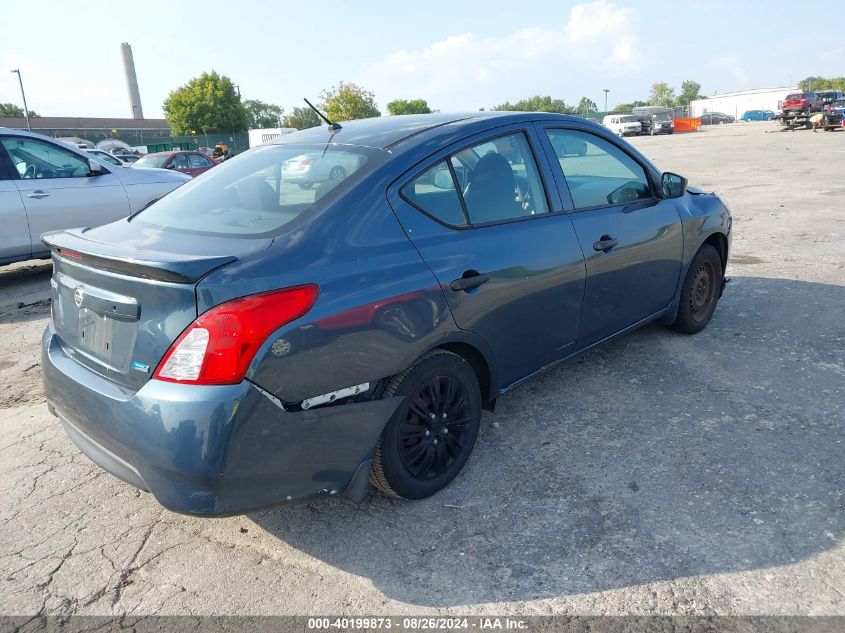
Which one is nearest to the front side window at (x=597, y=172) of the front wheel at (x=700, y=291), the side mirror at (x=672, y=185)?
the side mirror at (x=672, y=185)

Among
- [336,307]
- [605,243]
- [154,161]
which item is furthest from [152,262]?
[154,161]

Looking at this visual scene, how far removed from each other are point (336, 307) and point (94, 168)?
672cm

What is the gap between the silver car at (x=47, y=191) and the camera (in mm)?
7195

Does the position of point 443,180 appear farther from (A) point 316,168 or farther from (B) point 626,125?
(B) point 626,125

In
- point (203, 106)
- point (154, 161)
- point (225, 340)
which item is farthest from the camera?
point (203, 106)

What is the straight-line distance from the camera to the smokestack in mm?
94500

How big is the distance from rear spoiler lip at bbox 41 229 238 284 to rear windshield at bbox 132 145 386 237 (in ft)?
1.02

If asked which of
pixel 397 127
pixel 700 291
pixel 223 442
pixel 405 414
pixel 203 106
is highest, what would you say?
pixel 203 106

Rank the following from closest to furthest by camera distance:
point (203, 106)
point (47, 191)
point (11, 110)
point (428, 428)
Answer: point (428, 428) → point (47, 191) → point (203, 106) → point (11, 110)

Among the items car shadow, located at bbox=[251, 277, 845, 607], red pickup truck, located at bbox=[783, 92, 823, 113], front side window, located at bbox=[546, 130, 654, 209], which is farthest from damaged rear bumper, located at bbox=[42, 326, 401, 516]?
red pickup truck, located at bbox=[783, 92, 823, 113]

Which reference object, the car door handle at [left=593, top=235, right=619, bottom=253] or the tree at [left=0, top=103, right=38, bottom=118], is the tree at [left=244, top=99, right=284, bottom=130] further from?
the car door handle at [left=593, top=235, right=619, bottom=253]

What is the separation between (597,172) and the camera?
406cm

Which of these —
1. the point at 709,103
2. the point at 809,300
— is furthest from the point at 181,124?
the point at 709,103

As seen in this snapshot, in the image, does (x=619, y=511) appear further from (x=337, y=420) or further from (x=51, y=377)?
(x=51, y=377)
